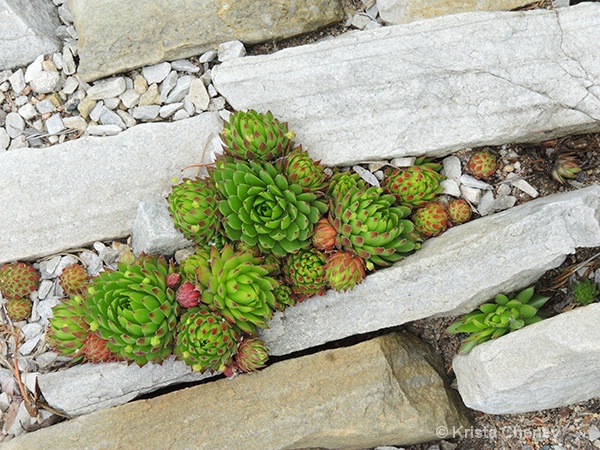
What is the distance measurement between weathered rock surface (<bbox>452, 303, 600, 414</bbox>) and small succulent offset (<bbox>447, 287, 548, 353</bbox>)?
0.30 feet

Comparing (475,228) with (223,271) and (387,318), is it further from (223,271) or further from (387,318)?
(223,271)

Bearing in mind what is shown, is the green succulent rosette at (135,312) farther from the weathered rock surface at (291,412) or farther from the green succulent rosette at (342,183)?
the green succulent rosette at (342,183)

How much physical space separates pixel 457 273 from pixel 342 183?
790 millimetres

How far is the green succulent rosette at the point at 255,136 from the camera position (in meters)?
3.13

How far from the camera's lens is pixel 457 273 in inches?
125

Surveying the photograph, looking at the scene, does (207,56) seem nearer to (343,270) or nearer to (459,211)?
(343,270)

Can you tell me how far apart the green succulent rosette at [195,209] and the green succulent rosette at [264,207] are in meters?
0.07

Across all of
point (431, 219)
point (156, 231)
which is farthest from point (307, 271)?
point (156, 231)

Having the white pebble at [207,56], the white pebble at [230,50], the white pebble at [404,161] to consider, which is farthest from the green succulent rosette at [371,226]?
the white pebble at [207,56]

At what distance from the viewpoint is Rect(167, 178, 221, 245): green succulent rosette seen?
3.10m

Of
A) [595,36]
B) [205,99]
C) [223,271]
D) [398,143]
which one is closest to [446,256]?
[398,143]

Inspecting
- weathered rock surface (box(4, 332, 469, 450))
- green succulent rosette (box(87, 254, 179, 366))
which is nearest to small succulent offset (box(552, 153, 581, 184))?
weathered rock surface (box(4, 332, 469, 450))

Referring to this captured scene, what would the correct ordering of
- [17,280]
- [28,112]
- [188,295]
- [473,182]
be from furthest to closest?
[28,112], [17,280], [473,182], [188,295]

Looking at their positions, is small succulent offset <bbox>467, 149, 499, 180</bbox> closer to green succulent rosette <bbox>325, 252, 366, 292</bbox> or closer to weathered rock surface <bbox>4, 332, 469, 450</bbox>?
green succulent rosette <bbox>325, 252, 366, 292</bbox>
